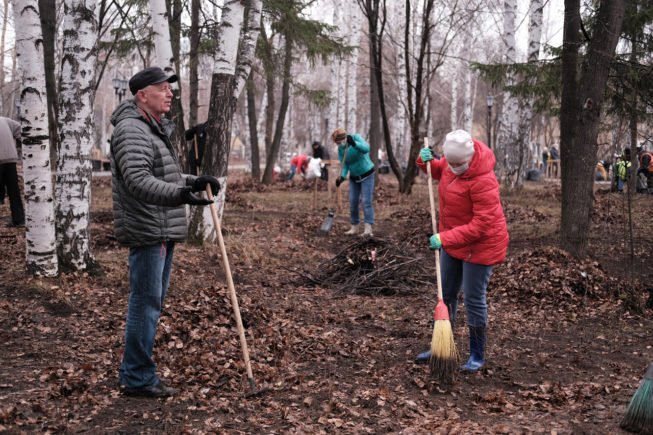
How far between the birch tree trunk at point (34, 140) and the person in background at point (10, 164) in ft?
12.5

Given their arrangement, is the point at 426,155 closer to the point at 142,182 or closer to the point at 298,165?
the point at 142,182

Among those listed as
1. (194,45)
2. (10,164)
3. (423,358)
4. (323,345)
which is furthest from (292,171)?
(423,358)

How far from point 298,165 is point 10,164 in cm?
1534

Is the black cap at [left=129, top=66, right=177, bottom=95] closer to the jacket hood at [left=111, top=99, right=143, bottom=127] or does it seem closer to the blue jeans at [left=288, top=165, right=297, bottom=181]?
the jacket hood at [left=111, top=99, right=143, bottom=127]

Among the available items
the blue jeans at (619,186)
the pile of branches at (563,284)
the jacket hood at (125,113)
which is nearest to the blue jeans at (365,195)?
the pile of branches at (563,284)

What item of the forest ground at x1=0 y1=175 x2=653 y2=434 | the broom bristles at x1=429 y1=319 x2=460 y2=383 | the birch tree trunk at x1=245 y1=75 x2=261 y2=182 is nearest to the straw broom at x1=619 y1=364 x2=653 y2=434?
the forest ground at x1=0 y1=175 x2=653 y2=434

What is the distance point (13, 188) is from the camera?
9.95 meters

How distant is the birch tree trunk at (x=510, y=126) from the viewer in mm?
19203

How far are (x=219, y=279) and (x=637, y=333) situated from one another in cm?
451

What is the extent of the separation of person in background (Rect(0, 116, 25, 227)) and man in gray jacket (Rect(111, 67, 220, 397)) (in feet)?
21.2

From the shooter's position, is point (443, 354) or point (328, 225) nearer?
point (443, 354)

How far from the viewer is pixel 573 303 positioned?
732cm

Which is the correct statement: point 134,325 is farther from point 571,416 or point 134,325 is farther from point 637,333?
point 637,333

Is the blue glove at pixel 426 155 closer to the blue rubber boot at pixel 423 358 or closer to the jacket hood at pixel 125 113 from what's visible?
the blue rubber boot at pixel 423 358
